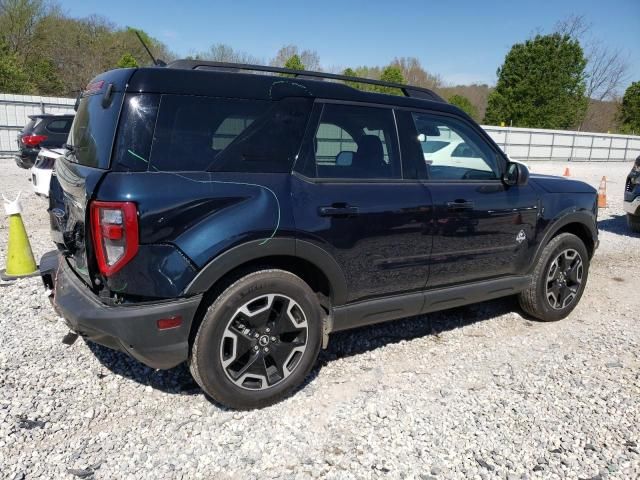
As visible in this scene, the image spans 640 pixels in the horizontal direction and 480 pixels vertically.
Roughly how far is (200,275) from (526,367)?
8.27ft

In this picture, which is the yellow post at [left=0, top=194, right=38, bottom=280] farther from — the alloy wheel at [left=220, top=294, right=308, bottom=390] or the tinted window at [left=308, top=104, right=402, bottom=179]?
the tinted window at [left=308, top=104, right=402, bottom=179]

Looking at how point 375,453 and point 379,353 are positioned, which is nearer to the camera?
point 375,453

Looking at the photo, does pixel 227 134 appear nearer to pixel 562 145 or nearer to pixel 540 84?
pixel 562 145

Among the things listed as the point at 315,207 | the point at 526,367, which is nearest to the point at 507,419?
the point at 526,367

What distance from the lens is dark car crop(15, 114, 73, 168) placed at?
13047mm

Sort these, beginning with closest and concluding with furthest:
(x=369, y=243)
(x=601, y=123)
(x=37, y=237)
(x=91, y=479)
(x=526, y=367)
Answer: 1. (x=91, y=479)
2. (x=369, y=243)
3. (x=526, y=367)
4. (x=37, y=237)
5. (x=601, y=123)

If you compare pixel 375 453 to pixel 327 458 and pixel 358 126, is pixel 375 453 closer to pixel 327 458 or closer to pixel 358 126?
pixel 327 458

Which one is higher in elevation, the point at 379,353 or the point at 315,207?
the point at 315,207

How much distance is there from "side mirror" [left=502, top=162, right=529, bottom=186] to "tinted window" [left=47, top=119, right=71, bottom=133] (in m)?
12.7

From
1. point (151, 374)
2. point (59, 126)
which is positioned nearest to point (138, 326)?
point (151, 374)

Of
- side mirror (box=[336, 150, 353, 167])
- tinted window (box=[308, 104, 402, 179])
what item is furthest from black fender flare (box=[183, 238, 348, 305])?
side mirror (box=[336, 150, 353, 167])

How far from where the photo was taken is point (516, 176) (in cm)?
397

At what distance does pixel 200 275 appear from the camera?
2.62 m

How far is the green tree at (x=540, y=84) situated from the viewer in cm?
3478
